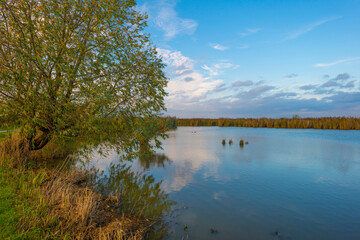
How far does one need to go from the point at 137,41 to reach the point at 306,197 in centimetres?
1409

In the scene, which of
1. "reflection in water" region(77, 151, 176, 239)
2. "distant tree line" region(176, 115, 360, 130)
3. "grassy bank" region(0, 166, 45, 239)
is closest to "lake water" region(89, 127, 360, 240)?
"reflection in water" region(77, 151, 176, 239)

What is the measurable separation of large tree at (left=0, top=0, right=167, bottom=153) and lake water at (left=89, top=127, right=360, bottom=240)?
5.13 meters

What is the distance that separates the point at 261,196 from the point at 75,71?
12920mm

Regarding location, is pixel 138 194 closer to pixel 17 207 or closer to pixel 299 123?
pixel 17 207

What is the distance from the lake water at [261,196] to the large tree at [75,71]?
5.13m

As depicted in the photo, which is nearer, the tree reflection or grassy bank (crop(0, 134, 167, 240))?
grassy bank (crop(0, 134, 167, 240))

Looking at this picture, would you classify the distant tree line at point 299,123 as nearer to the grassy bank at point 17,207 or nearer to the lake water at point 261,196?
the lake water at point 261,196

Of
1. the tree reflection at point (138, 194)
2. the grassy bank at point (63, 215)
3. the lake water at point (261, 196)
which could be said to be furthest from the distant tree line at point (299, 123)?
the grassy bank at point (63, 215)

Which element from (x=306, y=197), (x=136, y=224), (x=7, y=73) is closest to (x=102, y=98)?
(x=7, y=73)

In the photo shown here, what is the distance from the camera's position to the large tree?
32.4 ft

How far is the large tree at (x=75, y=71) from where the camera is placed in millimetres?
9867

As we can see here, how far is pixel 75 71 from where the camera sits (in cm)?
1100

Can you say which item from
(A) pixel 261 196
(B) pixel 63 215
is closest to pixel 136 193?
(B) pixel 63 215

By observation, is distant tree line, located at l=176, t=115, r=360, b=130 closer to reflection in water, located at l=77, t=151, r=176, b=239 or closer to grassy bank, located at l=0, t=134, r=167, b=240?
reflection in water, located at l=77, t=151, r=176, b=239
